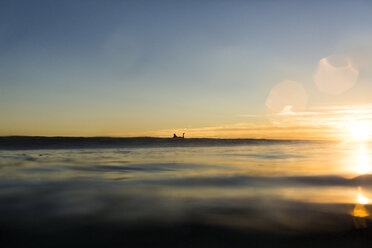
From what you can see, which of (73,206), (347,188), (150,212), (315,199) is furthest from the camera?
(347,188)

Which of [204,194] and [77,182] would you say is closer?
[204,194]

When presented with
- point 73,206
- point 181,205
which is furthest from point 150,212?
point 73,206

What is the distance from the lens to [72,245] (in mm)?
4020

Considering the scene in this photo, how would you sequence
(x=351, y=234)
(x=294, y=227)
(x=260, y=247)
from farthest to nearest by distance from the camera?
(x=294, y=227) → (x=351, y=234) → (x=260, y=247)

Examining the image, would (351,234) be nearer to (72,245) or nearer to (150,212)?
(150,212)

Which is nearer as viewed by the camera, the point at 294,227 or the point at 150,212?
the point at 294,227

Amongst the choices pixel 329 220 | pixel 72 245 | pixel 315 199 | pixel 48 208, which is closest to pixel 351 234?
pixel 329 220

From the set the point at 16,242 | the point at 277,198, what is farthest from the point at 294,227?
the point at 16,242

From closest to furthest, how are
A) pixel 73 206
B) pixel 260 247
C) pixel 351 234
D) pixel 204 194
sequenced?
pixel 260 247 → pixel 351 234 → pixel 73 206 → pixel 204 194

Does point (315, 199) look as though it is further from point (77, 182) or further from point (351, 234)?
point (77, 182)

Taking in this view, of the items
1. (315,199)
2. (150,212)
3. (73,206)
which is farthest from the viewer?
(315,199)

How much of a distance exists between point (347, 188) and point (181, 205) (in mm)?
5040

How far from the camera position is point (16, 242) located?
4.13 m

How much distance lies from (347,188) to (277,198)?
2669 millimetres
